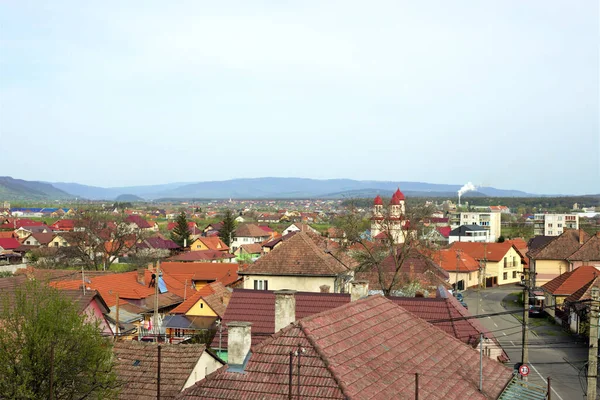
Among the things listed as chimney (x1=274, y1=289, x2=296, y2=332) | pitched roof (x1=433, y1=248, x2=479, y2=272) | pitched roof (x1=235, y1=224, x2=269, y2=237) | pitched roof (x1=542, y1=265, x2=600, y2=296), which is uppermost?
chimney (x1=274, y1=289, x2=296, y2=332)

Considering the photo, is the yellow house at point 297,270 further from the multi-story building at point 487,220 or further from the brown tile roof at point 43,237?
the multi-story building at point 487,220

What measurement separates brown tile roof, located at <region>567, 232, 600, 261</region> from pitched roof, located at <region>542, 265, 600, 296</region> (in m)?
9.47

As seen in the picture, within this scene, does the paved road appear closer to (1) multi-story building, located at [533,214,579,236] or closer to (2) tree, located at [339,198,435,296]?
(2) tree, located at [339,198,435,296]

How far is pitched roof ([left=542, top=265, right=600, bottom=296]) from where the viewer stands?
149 ft

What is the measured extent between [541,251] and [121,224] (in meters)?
41.0

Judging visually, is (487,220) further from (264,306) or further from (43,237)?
(264,306)

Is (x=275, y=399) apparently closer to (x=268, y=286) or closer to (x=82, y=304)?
(x=82, y=304)

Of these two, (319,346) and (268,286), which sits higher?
(319,346)

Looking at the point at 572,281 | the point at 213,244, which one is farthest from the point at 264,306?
the point at 213,244

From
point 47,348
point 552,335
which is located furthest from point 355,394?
point 552,335

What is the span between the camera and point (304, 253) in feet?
113

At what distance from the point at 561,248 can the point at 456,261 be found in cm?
1151

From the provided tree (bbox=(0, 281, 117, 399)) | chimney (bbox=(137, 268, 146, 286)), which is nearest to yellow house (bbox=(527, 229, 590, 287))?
chimney (bbox=(137, 268, 146, 286))

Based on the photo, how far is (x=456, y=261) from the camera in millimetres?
66562
